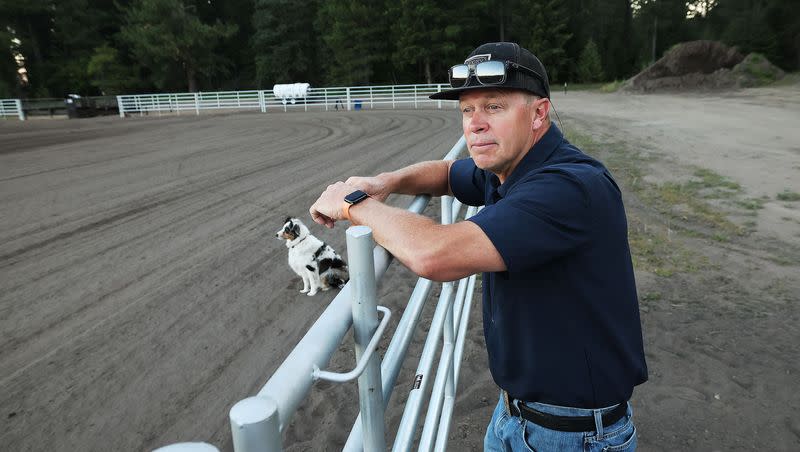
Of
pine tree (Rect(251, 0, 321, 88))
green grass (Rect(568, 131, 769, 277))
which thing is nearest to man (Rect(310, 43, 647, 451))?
green grass (Rect(568, 131, 769, 277))

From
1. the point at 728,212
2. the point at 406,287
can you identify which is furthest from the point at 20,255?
the point at 728,212

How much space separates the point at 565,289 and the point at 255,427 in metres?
1.31

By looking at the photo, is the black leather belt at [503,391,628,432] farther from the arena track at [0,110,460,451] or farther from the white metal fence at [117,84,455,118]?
the white metal fence at [117,84,455,118]

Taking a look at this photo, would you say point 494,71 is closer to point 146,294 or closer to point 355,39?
point 146,294

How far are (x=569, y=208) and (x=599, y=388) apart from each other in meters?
0.70

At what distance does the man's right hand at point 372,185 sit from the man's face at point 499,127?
0.78m

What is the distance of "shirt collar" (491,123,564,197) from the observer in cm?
205

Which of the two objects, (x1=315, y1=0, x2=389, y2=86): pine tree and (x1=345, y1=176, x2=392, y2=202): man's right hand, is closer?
(x1=345, y1=176, x2=392, y2=202): man's right hand

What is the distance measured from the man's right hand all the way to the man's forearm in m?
0.02

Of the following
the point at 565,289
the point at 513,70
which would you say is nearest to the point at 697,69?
the point at 513,70

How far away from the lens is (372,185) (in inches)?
111

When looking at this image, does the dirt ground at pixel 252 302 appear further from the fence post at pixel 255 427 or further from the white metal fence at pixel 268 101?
the white metal fence at pixel 268 101

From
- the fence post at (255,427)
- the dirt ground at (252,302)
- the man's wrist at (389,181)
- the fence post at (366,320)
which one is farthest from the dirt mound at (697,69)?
the fence post at (255,427)

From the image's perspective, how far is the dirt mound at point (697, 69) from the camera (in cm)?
3197
